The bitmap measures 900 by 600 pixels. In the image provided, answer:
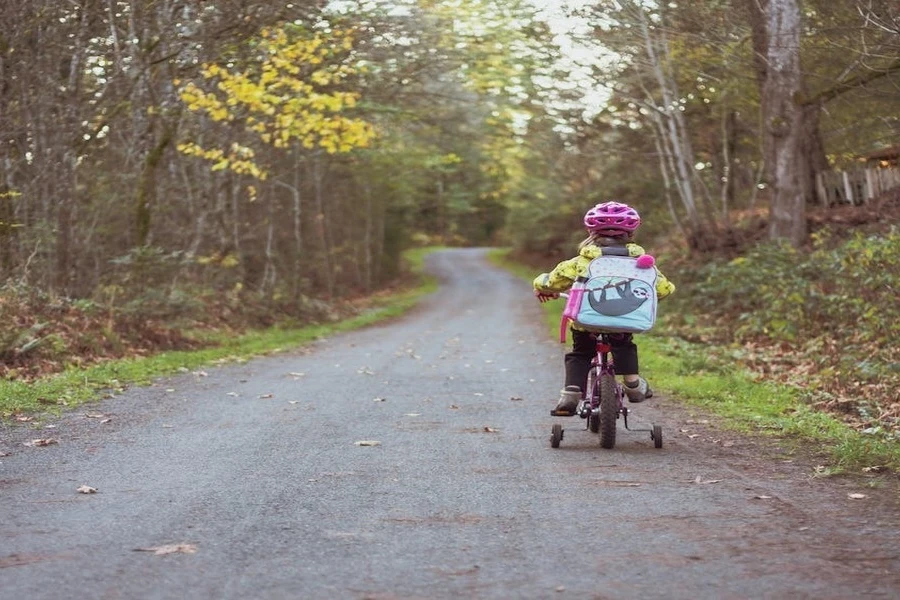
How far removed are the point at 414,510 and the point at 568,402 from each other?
2.72 meters

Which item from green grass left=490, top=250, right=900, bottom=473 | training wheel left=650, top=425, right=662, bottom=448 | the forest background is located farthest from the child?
the forest background

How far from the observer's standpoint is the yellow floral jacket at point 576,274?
8.23m

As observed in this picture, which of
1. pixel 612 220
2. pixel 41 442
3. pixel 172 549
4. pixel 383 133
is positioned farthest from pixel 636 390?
pixel 383 133

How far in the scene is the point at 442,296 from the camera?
154ft

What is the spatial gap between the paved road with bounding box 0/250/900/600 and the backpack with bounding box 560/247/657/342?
1032mm

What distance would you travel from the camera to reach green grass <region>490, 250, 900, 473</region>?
7707mm

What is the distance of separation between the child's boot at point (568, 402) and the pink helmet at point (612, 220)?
1.30 m

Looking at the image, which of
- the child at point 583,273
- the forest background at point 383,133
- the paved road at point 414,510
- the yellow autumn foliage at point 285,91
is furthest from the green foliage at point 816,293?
the yellow autumn foliage at point 285,91

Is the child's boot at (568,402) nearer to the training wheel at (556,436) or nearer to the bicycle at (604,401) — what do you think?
the bicycle at (604,401)

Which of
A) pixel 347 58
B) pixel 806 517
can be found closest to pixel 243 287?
pixel 347 58

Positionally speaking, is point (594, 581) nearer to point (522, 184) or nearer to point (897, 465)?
point (897, 465)

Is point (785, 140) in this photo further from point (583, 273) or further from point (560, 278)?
point (583, 273)

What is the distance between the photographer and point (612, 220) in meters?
8.34

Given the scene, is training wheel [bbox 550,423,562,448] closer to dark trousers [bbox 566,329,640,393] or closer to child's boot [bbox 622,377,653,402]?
dark trousers [bbox 566,329,640,393]
